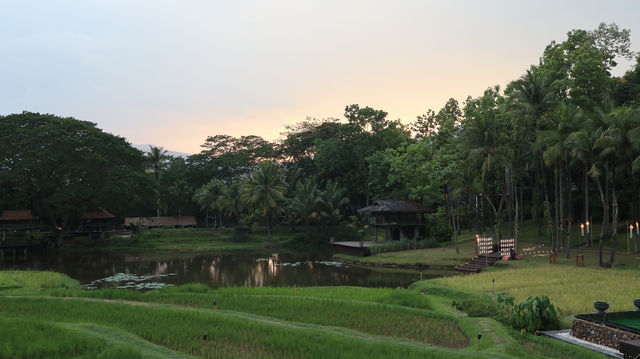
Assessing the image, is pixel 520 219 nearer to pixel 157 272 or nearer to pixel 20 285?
pixel 157 272

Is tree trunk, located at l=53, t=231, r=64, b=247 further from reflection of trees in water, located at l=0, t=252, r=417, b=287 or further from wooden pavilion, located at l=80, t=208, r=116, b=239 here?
wooden pavilion, located at l=80, t=208, r=116, b=239

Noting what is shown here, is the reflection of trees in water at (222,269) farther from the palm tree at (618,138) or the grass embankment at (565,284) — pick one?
the palm tree at (618,138)

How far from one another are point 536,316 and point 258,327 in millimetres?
9463

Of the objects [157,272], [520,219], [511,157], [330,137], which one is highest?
[330,137]

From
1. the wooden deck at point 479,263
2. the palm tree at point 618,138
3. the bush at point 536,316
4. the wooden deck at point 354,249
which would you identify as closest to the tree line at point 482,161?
the palm tree at point 618,138

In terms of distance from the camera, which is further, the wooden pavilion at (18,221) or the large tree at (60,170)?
the wooden pavilion at (18,221)

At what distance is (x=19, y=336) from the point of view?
13.4m

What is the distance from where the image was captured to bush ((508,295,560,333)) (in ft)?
53.9

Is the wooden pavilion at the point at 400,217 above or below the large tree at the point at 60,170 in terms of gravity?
below

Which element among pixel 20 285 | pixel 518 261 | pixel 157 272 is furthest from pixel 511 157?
pixel 20 285

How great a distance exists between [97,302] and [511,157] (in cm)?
3383

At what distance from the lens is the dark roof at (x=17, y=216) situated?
63037mm

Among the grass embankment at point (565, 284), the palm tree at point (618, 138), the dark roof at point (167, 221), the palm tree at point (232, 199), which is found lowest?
the grass embankment at point (565, 284)

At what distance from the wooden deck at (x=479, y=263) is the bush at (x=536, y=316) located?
63.0ft
